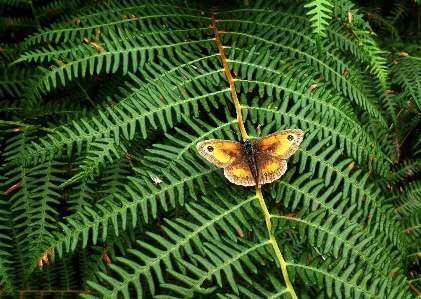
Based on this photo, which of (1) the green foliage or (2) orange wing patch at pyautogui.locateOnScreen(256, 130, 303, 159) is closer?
(1) the green foliage

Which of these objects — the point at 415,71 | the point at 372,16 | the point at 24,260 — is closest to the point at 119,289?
the point at 24,260

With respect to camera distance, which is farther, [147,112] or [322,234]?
[147,112]

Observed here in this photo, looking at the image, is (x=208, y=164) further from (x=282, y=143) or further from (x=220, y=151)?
(x=282, y=143)

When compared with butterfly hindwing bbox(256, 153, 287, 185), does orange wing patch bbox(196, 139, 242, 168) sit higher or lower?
higher

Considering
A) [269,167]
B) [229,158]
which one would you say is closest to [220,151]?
[229,158]

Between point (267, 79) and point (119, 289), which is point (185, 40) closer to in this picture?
point (267, 79)
